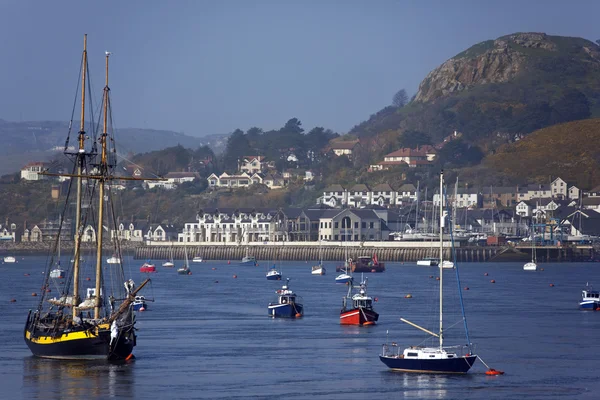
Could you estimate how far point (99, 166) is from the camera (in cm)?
6253

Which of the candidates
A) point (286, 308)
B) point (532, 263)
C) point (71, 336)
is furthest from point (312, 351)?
point (532, 263)

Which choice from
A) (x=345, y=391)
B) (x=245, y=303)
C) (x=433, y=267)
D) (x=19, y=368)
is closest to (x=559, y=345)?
(x=345, y=391)

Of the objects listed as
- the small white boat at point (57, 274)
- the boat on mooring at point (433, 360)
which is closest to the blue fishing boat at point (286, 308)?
the boat on mooring at point (433, 360)

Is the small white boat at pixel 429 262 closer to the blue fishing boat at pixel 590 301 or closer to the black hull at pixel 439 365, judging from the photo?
the blue fishing boat at pixel 590 301

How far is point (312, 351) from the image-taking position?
214ft

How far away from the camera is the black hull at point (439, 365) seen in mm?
55312

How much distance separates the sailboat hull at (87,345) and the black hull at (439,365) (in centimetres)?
1304

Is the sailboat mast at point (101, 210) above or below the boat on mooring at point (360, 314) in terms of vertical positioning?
above

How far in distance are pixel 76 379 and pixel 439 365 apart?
16574mm

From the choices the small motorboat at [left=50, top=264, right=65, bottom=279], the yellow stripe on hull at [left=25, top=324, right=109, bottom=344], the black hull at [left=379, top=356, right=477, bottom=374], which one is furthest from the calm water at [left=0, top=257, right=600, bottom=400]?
the small motorboat at [left=50, top=264, right=65, bottom=279]

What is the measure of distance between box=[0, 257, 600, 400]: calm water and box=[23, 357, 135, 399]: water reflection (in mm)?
85

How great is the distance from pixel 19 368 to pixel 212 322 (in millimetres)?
25766

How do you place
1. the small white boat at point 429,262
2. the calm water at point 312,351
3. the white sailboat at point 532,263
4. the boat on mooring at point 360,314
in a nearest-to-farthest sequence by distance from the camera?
1. the calm water at point 312,351
2. the boat on mooring at point 360,314
3. the white sailboat at point 532,263
4. the small white boat at point 429,262

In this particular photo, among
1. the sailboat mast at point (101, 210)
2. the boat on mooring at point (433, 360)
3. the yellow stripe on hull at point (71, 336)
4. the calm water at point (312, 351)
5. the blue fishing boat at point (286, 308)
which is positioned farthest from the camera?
the blue fishing boat at point (286, 308)
